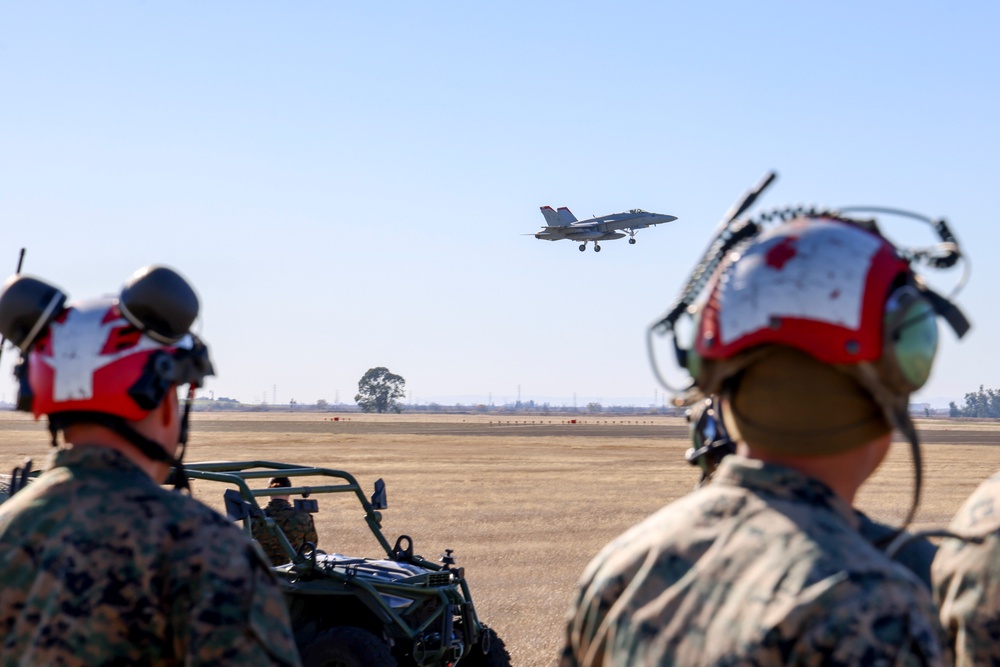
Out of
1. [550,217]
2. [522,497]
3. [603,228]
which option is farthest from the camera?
[550,217]

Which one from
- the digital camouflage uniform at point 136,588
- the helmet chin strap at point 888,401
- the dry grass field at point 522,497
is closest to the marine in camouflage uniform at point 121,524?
the digital camouflage uniform at point 136,588

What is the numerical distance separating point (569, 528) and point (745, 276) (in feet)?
Answer: 60.9

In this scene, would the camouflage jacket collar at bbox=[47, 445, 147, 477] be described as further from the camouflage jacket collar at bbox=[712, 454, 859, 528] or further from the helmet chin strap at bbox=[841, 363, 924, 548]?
the helmet chin strap at bbox=[841, 363, 924, 548]

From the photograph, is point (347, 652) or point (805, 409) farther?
point (347, 652)

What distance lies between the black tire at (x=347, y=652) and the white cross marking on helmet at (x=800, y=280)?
601 centimetres

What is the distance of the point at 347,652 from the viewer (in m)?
7.64

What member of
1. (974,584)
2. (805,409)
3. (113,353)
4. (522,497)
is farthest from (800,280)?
(522,497)

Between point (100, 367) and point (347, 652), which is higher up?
point (100, 367)

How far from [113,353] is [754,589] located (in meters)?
1.61

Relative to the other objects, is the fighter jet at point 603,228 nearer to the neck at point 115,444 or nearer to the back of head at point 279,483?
the back of head at point 279,483

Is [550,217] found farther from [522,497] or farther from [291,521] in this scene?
[291,521]

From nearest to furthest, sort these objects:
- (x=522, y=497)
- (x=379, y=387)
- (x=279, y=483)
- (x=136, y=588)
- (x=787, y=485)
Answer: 1. (x=787, y=485)
2. (x=136, y=588)
3. (x=279, y=483)
4. (x=522, y=497)
5. (x=379, y=387)

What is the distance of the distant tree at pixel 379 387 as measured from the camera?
17275cm

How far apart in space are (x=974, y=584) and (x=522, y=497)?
23.7 m
